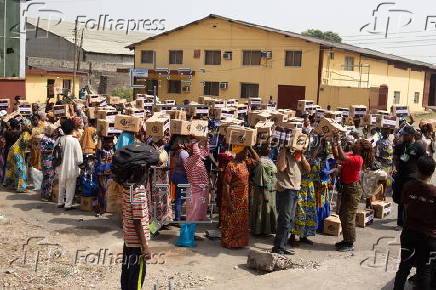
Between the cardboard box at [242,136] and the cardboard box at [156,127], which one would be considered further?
the cardboard box at [156,127]

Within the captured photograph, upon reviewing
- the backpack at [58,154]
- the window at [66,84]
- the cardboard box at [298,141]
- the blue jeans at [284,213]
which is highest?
the window at [66,84]

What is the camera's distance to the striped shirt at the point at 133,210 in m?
4.86

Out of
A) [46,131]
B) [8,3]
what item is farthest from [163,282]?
[8,3]

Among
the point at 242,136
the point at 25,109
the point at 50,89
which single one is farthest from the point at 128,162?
the point at 50,89

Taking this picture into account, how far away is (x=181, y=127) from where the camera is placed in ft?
26.9

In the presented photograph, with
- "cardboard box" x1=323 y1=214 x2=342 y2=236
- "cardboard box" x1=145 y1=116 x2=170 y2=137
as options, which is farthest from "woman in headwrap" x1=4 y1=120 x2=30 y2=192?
"cardboard box" x1=323 y1=214 x2=342 y2=236

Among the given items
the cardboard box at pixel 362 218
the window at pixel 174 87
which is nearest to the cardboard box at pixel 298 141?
the cardboard box at pixel 362 218

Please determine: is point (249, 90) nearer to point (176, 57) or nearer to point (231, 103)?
point (176, 57)

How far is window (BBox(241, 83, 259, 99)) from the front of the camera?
3500cm

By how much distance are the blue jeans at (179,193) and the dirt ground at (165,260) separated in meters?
0.47

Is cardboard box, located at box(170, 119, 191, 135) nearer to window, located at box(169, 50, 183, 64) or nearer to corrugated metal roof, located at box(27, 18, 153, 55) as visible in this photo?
window, located at box(169, 50, 183, 64)

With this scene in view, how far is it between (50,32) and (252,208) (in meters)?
48.5

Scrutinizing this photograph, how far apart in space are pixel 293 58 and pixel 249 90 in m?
4.09

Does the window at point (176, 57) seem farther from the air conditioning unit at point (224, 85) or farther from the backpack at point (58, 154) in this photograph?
the backpack at point (58, 154)
